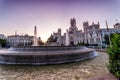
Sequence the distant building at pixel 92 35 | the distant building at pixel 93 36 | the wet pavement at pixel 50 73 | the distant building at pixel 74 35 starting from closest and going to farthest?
the wet pavement at pixel 50 73, the distant building at pixel 92 35, the distant building at pixel 93 36, the distant building at pixel 74 35

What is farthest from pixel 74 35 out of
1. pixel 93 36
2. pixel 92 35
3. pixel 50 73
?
pixel 50 73

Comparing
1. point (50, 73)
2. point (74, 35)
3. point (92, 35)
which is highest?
point (74, 35)

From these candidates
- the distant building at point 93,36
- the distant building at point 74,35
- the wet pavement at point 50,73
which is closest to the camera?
the wet pavement at point 50,73

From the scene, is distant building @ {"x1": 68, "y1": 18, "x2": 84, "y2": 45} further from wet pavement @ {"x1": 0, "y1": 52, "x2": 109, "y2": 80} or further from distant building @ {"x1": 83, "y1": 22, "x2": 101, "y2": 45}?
wet pavement @ {"x1": 0, "y1": 52, "x2": 109, "y2": 80}

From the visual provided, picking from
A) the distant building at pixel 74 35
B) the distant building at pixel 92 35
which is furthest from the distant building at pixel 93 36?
the distant building at pixel 74 35

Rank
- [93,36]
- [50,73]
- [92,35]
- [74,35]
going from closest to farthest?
[50,73] < [93,36] < [92,35] < [74,35]

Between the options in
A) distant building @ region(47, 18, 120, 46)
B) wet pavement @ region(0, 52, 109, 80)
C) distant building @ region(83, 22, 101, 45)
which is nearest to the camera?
wet pavement @ region(0, 52, 109, 80)

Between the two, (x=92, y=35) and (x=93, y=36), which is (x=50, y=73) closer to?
(x=93, y=36)

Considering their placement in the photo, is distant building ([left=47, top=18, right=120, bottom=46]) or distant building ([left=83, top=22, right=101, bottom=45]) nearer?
distant building ([left=47, top=18, right=120, bottom=46])

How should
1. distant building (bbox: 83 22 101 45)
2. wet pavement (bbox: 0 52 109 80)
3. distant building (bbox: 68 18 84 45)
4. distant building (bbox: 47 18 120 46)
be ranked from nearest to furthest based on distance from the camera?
wet pavement (bbox: 0 52 109 80) → distant building (bbox: 47 18 120 46) → distant building (bbox: 83 22 101 45) → distant building (bbox: 68 18 84 45)

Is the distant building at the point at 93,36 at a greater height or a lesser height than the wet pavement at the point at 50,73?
greater

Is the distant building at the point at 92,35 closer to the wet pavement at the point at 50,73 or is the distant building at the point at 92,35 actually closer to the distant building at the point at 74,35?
the distant building at the point at 74,35

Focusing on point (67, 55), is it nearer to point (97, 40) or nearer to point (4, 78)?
point (4, 78)

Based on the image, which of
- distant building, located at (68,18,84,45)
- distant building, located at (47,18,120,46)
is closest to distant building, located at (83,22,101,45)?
distant building, located at (47,18,120,46)
